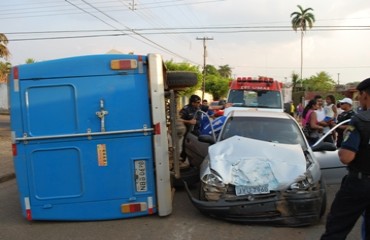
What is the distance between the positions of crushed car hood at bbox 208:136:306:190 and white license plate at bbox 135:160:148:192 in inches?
35.9

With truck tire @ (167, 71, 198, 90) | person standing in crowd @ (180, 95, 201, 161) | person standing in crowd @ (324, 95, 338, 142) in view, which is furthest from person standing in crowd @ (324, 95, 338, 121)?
truck tire @ (167, 71, 198, 90)

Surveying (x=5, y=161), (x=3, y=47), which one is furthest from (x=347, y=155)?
(x=3, y=47)

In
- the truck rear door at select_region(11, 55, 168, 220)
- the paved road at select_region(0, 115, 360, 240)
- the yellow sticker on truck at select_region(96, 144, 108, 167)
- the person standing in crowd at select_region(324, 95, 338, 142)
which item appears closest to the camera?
the paved road at select_region(0, 115, 360, 240)

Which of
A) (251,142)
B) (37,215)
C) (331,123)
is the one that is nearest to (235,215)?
(251,142)

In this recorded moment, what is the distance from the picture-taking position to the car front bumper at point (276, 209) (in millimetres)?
5355

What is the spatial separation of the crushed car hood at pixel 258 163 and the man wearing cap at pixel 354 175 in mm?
1521

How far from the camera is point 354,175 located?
3.84m

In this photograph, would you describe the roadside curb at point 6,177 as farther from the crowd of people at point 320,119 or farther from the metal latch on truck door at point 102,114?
the crowd of people at point 320,119

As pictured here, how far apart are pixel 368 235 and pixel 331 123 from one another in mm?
6167

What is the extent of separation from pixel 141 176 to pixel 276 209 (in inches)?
71.1

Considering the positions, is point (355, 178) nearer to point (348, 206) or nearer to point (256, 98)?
point (348, 206)

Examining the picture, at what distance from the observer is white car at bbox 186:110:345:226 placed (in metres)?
5.39

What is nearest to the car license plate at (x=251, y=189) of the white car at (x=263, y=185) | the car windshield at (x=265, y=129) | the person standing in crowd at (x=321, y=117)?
the white car at (x=263, y=185)

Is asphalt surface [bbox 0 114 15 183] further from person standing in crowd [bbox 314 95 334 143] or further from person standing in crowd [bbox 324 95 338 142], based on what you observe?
person standing in crowd [bbox 324 95 338 142]
